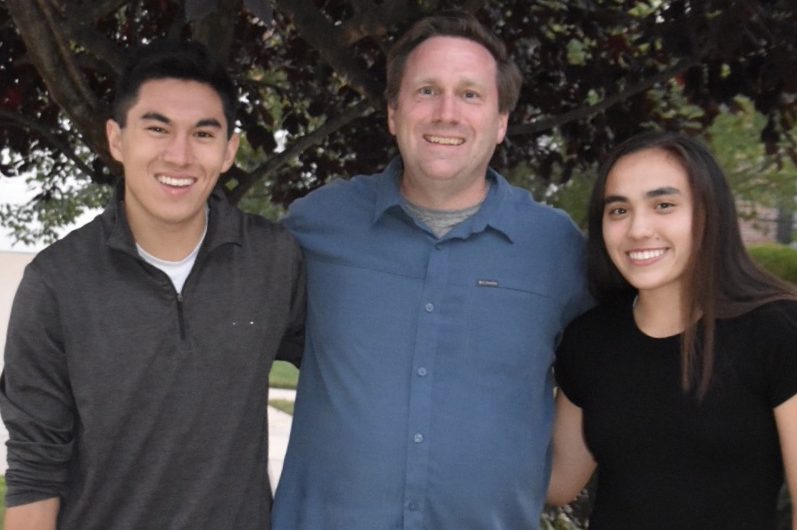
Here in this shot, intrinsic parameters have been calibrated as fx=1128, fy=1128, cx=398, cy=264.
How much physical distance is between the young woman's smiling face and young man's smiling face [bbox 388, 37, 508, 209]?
0.41 meters

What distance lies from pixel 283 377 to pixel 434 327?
37.0 feet

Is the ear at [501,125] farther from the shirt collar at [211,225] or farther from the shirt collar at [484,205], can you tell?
the shirt collar at [211,225]

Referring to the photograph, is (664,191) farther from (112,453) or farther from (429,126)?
(112,453)

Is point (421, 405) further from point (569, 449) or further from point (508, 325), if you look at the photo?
point (569, 449)

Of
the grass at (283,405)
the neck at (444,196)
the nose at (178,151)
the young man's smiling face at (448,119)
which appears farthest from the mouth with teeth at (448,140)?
the grass at (283,405)

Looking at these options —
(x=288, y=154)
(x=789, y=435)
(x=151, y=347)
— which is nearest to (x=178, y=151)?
(x=151, y=347)

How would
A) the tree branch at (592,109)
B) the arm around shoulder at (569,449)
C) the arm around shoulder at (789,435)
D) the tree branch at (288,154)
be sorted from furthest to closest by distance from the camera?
1. the tree branch at (592,109)
2. the tree branch at (288,154)
3. the arm around shoulder at (569,449)
4. the arm around shoulder at (789,435)

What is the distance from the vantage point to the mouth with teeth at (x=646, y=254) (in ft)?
8.45

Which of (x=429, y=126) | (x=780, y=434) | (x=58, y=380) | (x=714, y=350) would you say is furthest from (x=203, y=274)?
(x=780, y=434)

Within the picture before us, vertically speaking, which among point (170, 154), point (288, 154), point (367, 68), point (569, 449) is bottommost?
point (569, 449)

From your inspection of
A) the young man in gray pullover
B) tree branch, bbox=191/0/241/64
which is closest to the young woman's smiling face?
the young man in gray pullover

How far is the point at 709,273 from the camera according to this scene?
2527mm

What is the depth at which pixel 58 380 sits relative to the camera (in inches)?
96.0

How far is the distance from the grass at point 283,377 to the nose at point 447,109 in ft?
30.2
